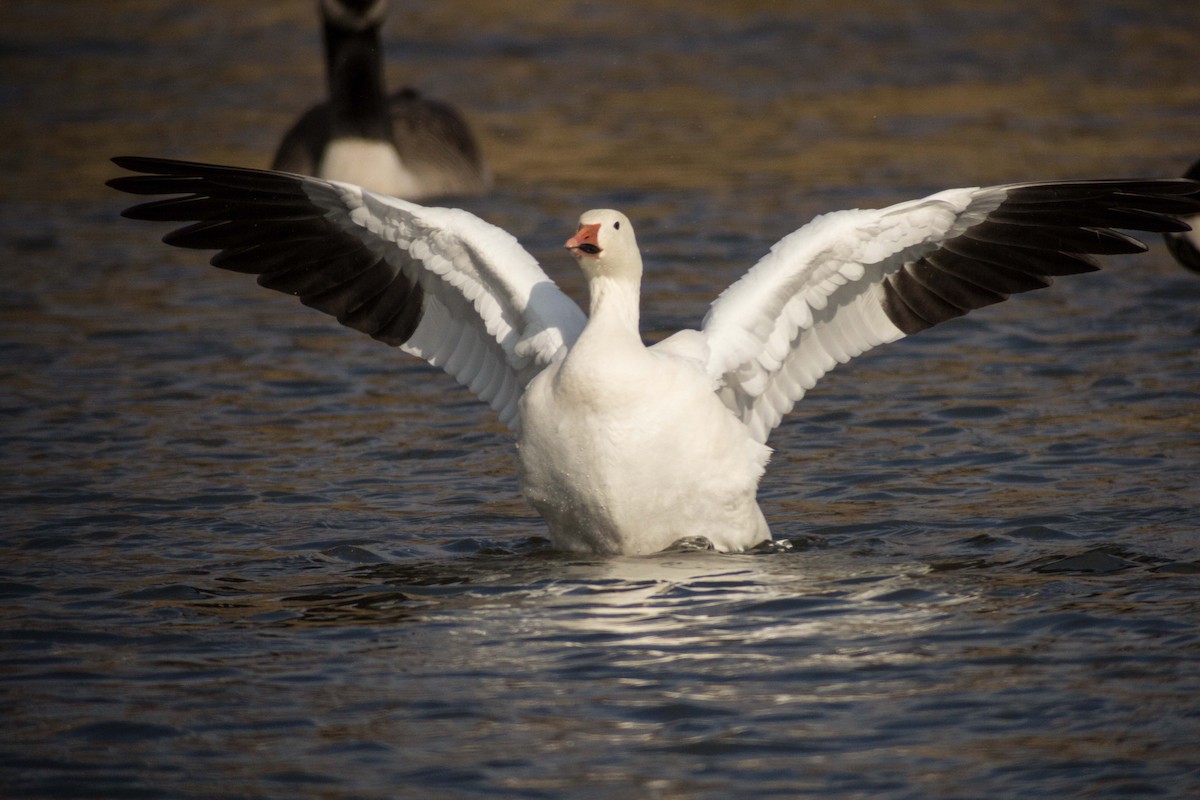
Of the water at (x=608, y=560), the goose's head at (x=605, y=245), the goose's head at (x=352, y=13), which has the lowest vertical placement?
the water at (x=608, y=560)

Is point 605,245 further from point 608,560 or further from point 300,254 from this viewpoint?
point 300,254

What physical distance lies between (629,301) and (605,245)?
0.28m

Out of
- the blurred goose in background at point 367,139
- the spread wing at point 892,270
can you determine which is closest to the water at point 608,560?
the blurred goose in background at point 367,139

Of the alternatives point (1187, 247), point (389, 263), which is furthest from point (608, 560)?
point (1187, 247)

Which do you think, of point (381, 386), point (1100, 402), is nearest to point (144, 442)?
point (381, 386)

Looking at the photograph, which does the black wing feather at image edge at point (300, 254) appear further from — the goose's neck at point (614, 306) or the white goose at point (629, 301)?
the goose's neck at point (614, 306)

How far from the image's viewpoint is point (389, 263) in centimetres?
798

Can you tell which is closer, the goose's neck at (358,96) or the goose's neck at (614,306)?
the goose's neck at (614,306)

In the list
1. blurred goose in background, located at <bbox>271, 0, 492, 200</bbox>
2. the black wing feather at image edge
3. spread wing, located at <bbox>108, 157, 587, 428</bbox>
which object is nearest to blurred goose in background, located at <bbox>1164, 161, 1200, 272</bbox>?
spread wing, located at <bbox>108, 157, 587, 428</bbox>

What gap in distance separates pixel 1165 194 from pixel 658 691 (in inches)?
129

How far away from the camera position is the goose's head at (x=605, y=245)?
6.98m

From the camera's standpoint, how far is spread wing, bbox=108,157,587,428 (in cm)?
752

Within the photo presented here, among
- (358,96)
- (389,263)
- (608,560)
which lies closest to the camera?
(608,560)

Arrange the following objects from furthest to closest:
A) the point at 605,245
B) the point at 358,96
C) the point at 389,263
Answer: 1. the point at 358,96
2. the point at 389,263
3. the point at 605,245
